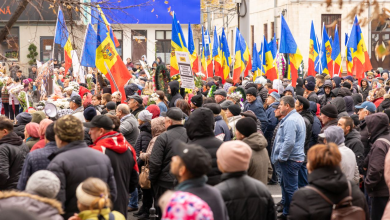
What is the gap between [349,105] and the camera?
1242 cm

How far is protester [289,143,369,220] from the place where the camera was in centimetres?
487

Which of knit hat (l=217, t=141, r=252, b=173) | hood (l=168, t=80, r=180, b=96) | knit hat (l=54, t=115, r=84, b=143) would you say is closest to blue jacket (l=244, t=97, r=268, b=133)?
hood (l=168, t=80, r=180, b=96)

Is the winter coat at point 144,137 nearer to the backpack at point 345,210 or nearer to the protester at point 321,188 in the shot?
the protester at point 321,188

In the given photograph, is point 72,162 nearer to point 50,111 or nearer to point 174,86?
point 50,111

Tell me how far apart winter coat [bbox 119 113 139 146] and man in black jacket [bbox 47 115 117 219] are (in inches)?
141

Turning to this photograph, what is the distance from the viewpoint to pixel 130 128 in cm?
926

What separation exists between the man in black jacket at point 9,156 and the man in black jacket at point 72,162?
1312 millimetres

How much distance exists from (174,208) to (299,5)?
112 feet

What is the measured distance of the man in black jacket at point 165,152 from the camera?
727cm

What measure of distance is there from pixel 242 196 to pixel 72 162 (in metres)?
1.53

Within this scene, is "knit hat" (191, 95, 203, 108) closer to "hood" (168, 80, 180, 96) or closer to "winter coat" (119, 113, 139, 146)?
"winter coat" (119, 113, 139, 146)

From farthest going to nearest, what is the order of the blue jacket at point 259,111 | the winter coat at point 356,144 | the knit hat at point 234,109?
1. the blue jacket at point 259,111
2. the knit hat at point 234,109
3. the winter coat at point 356,144

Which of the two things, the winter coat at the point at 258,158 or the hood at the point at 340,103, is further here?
the hood at the point at 340,103

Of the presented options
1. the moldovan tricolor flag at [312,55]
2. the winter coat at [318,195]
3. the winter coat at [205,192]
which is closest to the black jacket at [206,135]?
the winter coat at [318,195]
